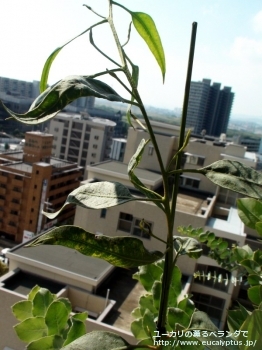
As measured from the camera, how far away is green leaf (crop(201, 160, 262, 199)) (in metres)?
0.35

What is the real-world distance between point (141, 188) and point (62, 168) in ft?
38.0

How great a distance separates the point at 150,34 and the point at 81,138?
17.0 meters

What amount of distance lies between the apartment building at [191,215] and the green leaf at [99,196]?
363 centimetres

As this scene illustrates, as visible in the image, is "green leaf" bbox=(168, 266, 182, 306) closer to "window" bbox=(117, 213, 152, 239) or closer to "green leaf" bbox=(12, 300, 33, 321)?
"green leaf" bbox=(12, 300, 33, 321)

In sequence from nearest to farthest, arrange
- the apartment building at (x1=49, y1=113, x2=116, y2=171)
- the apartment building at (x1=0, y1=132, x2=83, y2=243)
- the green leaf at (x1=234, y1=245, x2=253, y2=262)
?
the green leaf at (x1=234, y1=245, x2=253, y2=262) → the apartment building at (x1=0, y1=132, x2=83, y2=243) → the apartment building at (x1=49, y1=113, x2=116, y2=171)

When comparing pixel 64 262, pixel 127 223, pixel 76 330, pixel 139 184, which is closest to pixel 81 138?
pixel 127 223

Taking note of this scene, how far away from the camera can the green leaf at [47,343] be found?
1.61ft

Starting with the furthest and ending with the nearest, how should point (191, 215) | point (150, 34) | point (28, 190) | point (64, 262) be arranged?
point (28, 190)
point (191, 215)
point (64, 262)
point (150, 34)

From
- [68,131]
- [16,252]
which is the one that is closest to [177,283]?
[16,252]

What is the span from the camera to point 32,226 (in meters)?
10.7

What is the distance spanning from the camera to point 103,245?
1.14ft

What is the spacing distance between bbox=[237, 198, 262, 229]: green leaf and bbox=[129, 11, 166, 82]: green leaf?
0.93 feet

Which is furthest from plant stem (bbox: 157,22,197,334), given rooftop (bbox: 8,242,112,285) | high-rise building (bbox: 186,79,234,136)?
high-rise building (bbox: 186,79,234,136)

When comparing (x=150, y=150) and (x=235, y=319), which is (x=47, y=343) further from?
(x=150, y=150)
